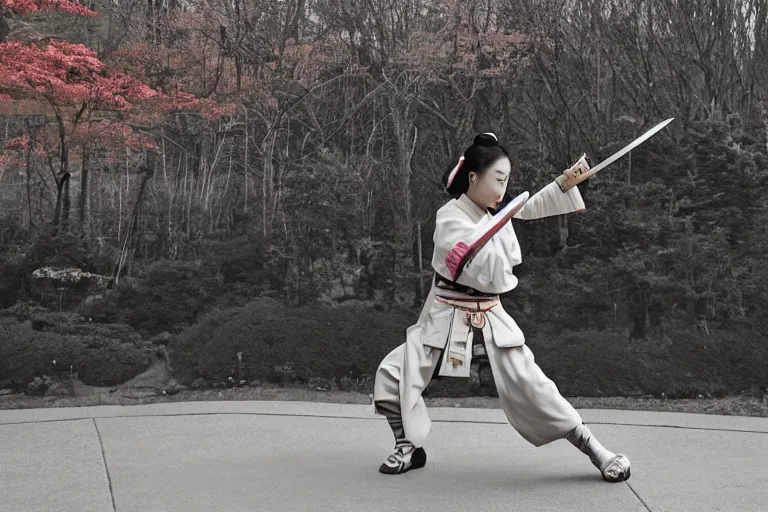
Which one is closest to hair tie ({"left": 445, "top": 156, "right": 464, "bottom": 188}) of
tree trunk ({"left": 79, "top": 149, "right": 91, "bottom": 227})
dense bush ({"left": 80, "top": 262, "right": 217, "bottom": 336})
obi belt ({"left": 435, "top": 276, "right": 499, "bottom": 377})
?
obi belt ({"left": 435, "top": 276, "right": 499, "bottom": 377})

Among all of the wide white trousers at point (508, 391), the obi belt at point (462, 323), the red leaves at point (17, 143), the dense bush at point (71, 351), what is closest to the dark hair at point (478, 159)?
the obi belt at point (462, 323)

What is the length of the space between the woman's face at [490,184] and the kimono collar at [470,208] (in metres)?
0.02

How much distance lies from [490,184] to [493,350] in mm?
724

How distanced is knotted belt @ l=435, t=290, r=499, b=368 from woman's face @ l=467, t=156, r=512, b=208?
0.43m

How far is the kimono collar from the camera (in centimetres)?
459

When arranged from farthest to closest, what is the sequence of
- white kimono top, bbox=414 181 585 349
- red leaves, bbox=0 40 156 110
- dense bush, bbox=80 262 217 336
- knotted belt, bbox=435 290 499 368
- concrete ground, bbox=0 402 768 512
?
dense bush, bbox=80 262 217 336 < red leaves, bbox=0 40 156 110 < knotted belt, bbox=435 290 499 368 < white kimono top, bbox=414 181 585 349 < concrete ground, bbox=0 402 768 512

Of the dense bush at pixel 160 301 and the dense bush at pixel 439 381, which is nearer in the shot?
the dense bush at pixel 439 381

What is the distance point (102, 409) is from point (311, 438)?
1.68 metres

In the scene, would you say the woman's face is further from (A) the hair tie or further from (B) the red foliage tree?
(B) the red foliage tree

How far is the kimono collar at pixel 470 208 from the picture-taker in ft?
15.0

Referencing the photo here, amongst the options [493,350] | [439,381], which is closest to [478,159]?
[493,350]

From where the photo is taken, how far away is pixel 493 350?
4484 mm

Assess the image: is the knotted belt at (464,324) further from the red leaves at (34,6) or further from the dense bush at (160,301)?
the red leaves at (34,6)

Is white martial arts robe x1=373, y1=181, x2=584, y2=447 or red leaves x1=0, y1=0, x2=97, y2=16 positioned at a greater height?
red leaves x1=0, y1=0, x2=97, y2=16
